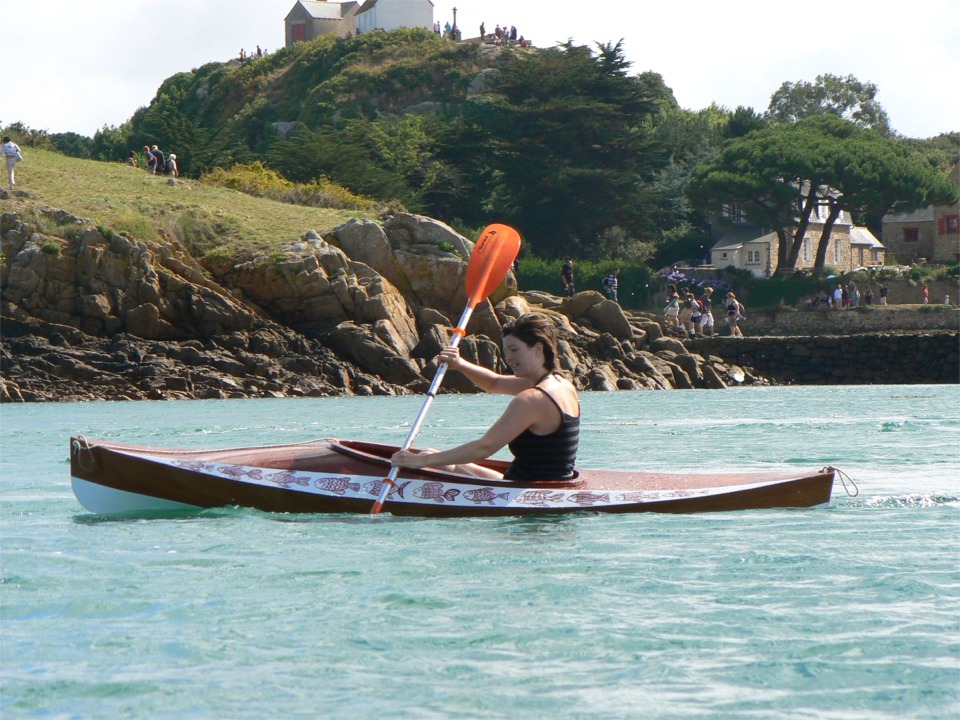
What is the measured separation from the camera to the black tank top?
26.0 feet

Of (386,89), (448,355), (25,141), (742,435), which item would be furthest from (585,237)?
(448,355)

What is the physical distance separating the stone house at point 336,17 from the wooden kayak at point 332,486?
82.6 metres

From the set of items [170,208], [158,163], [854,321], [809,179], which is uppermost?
[158,163]

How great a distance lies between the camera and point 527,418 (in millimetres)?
7625

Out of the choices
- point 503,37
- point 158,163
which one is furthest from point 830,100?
point 158,163

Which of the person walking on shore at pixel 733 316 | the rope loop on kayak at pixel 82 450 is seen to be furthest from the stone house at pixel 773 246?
the rope loop on kayak at pixel 82 450

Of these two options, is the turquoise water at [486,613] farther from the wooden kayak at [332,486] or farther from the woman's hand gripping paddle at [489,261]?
the woman's hand gripping paddle at [489,261]

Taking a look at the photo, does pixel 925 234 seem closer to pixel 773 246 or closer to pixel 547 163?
pixel 773 246

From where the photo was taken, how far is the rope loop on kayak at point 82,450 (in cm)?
833

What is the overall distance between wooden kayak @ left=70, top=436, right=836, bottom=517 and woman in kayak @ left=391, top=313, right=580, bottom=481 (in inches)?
6.4

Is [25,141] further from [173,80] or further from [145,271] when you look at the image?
[173,80]

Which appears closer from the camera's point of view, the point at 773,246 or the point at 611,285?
the point at 611,285

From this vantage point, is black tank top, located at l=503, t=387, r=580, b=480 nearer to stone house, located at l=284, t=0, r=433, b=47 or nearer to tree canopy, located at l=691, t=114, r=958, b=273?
tree canopy, located at l=691, t=114, r=958, b=273

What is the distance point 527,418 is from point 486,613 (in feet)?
6.47
